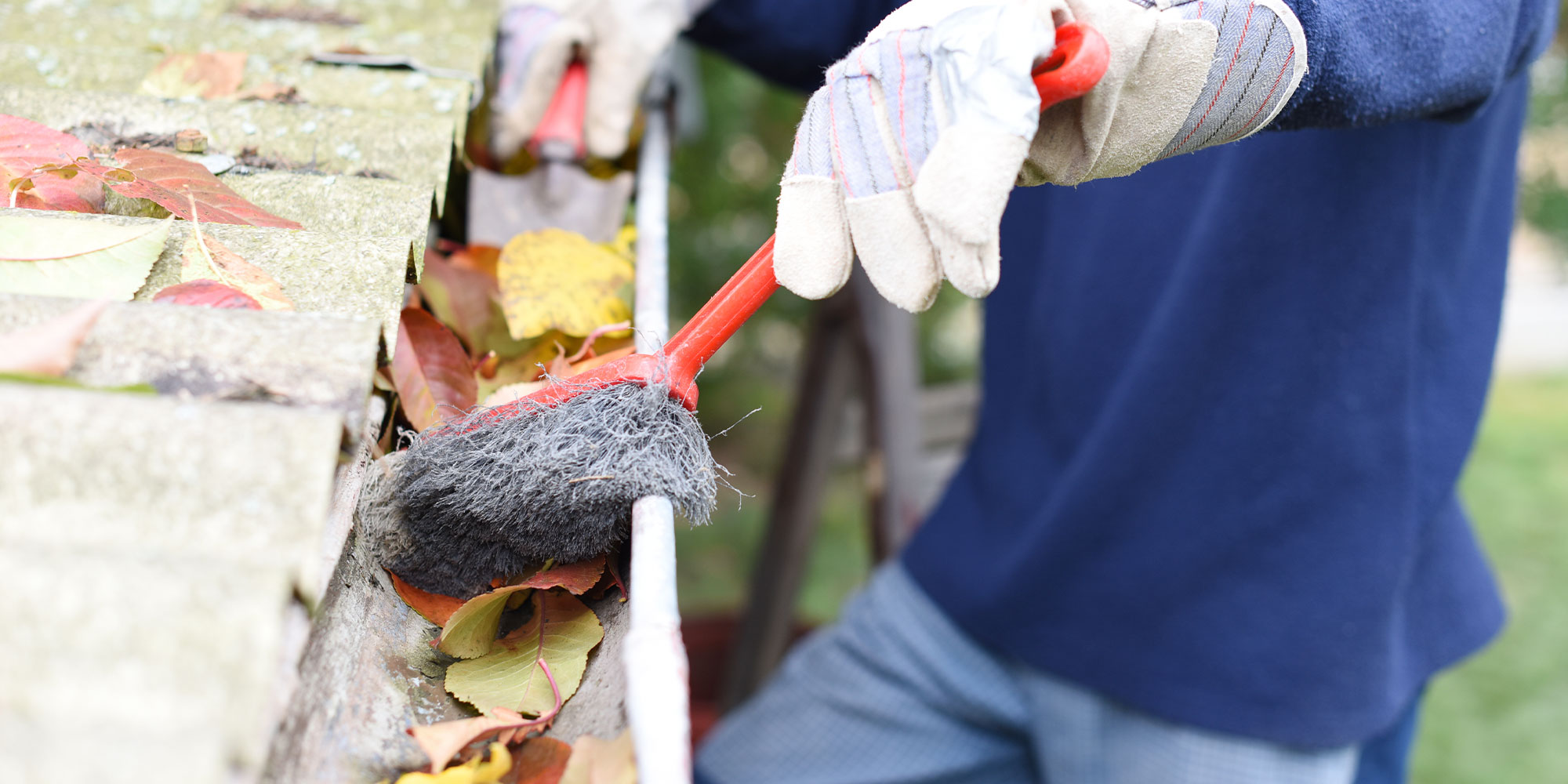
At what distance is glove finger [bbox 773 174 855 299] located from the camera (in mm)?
776

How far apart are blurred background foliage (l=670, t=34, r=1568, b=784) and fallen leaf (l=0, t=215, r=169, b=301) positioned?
1.47 meters

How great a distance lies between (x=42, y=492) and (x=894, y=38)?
24.9 inches

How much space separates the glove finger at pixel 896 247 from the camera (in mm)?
750

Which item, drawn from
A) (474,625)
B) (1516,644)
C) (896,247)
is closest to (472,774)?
(474,625)

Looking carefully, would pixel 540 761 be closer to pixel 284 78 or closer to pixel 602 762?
pixel 602 762

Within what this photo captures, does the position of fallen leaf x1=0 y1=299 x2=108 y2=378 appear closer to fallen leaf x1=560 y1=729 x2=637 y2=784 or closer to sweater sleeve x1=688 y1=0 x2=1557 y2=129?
fallen leaf x1=560 y1=729 x2=637 y2=784

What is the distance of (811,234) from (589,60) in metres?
0.66

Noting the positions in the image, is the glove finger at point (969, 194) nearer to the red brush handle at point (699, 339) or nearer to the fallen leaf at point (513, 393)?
the red brush handle at point (699, 339)

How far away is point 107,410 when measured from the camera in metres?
0.55

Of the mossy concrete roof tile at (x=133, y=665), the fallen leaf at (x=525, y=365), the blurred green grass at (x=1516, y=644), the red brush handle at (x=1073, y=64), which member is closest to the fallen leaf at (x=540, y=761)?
the mossy concrete roof tile at (x=133, y=665)

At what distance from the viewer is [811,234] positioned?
78 cm

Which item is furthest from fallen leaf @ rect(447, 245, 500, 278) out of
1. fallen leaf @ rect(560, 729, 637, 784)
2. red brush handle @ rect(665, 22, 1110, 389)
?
fallen leaf @ rect(560, 729, 637, 784)

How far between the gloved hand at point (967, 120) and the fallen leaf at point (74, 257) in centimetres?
47

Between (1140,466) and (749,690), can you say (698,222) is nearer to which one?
→ (749,690)
